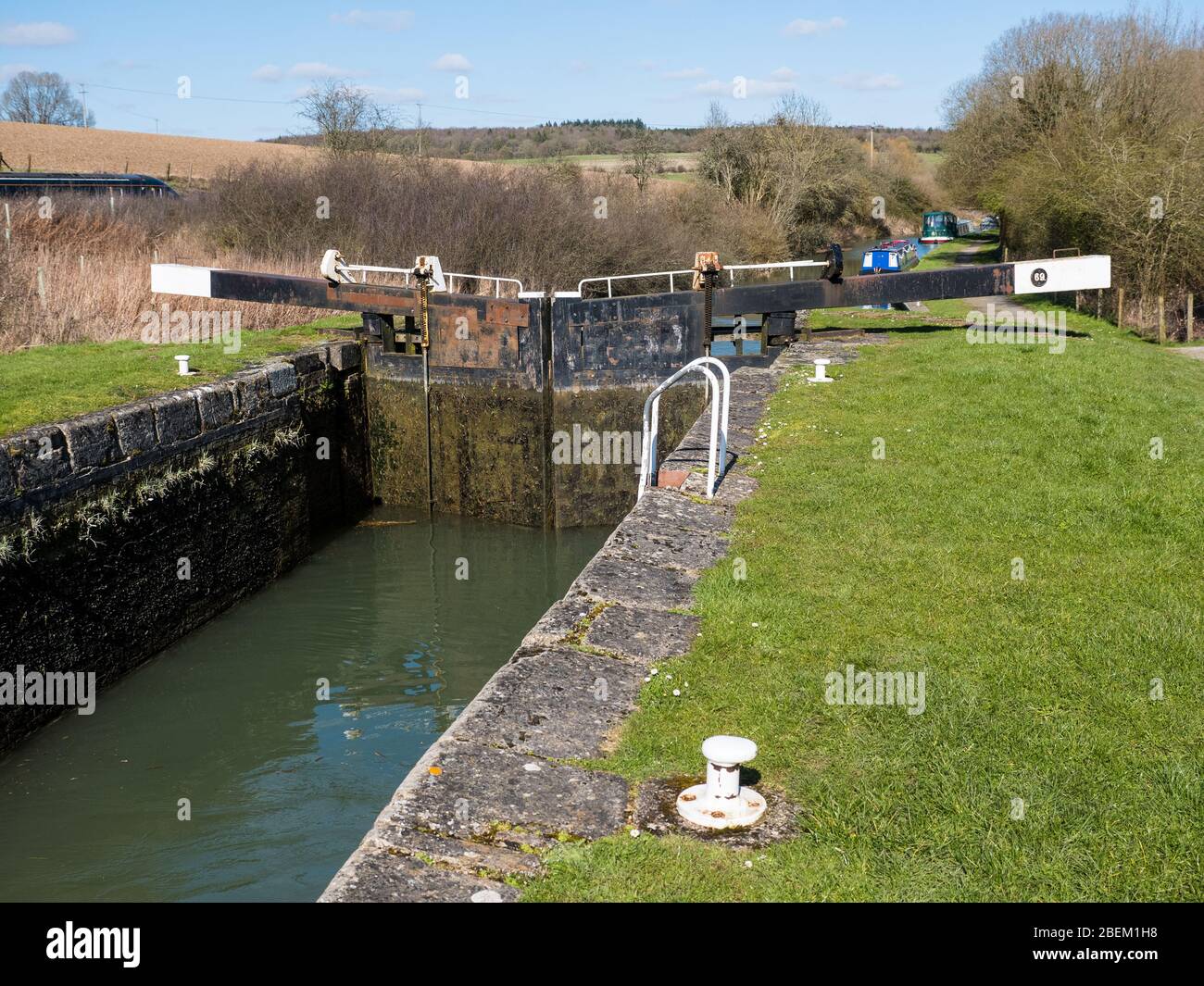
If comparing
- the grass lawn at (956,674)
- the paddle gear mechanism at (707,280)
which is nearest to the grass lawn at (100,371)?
the paddle gear mechanism at (707,280)

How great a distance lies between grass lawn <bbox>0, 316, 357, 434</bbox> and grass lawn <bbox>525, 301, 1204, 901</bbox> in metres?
5.37

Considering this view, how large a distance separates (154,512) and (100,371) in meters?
1.80

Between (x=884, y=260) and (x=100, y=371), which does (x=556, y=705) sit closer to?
(x=100, y=371)

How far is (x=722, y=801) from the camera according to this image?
3688mm

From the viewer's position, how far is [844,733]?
13.8ft

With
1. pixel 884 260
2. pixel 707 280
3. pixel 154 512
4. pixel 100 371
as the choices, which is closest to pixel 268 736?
pixel 154 512

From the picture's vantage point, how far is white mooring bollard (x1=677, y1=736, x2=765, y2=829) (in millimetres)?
3607

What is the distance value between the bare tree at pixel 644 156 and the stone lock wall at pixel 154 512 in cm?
2819

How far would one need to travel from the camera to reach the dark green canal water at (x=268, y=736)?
6.21 metres

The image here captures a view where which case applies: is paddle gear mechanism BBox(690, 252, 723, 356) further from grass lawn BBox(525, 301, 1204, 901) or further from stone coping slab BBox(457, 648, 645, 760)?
stone coping slab BBox(457, 648, 645, 760)

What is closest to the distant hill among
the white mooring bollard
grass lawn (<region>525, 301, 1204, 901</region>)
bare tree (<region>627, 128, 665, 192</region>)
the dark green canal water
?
bare tree (<region>627, 128, 665, 192</region>)
